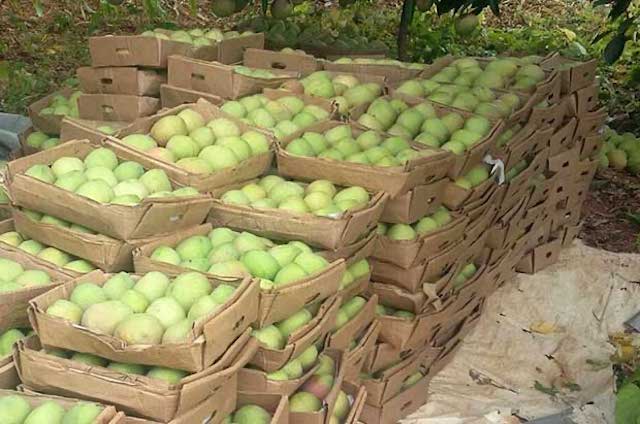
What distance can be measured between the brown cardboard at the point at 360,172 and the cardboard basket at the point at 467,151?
216 millimetres

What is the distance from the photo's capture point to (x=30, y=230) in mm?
2326

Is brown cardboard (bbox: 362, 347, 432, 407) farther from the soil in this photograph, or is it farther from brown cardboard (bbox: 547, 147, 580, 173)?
the soil

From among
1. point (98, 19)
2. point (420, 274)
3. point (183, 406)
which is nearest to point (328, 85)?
point (420, 274)

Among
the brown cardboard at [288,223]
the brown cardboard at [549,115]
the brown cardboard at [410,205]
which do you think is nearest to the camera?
the brown cardboard at [288,223]

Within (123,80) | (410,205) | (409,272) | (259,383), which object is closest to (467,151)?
(410,205)

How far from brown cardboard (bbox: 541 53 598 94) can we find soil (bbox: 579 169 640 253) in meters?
0.83


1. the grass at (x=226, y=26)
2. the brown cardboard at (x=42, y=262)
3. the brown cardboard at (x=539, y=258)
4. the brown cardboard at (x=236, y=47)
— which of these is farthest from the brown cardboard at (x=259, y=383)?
the grass at (x=226, y=26)

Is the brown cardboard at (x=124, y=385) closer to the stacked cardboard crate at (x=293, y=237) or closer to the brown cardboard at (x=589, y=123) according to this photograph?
the stacked cardboard crate at (x=293, y=237)

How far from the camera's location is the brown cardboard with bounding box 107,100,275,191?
8.14 ft

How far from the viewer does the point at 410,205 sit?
111 inches

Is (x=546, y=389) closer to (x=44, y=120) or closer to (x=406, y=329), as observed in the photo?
(x=406, y=329)

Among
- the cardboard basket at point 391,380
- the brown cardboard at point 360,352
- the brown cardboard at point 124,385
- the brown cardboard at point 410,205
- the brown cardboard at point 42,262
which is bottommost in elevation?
the cardboard basket at point 391,380

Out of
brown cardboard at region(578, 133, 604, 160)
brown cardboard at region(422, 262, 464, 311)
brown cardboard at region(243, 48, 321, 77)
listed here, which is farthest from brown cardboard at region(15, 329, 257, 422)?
brown cardboard at region(578, 133, 604, 160)

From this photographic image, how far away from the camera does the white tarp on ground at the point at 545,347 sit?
10.3 ft
